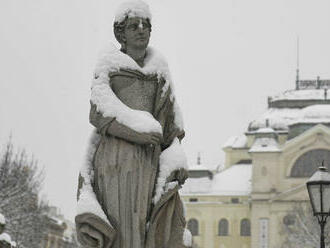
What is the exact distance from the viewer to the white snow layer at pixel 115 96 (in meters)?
5.66

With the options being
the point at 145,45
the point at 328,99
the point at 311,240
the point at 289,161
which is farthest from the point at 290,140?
the point at 145,45

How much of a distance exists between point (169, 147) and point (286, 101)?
7838 cm

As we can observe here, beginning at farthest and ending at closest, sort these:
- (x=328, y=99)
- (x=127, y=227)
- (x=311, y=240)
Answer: (x=328, y=99)
(x=311, y=240)
(x=127, y=227)

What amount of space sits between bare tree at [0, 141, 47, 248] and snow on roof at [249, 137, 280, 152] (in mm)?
33538

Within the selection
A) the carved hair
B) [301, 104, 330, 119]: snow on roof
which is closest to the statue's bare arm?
the carved hair

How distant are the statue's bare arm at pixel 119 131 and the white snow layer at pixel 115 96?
0.03m

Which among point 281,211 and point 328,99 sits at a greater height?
point 328,99

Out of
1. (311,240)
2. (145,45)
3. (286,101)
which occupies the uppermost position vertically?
(286,101)

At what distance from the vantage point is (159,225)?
5707 mm

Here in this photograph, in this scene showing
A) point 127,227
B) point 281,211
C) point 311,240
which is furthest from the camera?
point 281,211

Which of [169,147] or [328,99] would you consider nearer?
[169,147]

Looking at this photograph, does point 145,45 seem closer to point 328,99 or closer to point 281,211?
point 281,211

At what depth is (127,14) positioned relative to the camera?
5.89 m

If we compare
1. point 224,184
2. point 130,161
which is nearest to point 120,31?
point 130,161
